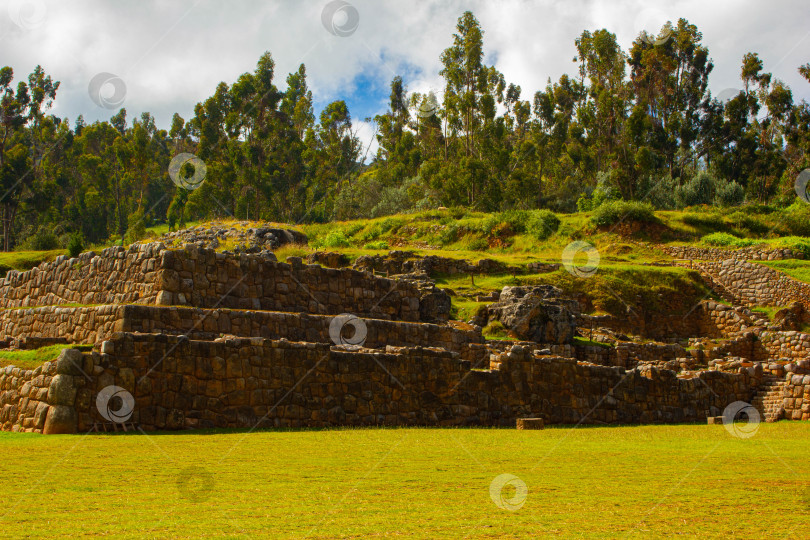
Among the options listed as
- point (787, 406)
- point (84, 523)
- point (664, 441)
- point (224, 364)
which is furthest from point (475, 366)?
point (84, 523)

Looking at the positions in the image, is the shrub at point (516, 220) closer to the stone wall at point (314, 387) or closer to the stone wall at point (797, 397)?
the stone wall at point (797, 397)

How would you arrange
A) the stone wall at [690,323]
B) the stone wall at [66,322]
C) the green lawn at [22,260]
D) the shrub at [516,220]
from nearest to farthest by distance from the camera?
1. the stone wall at [66,322]
2. the stone wall at [690,323]
3. the green lawn at [22,260]
4. the shrub at [516,220]

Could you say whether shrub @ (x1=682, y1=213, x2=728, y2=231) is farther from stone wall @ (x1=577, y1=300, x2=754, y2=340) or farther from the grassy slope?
the grassy slope

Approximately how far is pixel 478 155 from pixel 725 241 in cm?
2766

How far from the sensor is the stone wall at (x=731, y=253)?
3794 cm

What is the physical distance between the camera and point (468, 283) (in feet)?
102

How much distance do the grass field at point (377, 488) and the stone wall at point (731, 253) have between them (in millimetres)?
29671

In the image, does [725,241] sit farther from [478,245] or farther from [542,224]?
[478,245]

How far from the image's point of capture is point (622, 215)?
143 feet

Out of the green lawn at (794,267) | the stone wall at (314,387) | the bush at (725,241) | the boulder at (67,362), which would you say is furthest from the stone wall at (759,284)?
the boulder at (67,362)

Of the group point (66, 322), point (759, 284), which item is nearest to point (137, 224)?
point (66, 322)

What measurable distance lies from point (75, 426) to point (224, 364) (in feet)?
8.00

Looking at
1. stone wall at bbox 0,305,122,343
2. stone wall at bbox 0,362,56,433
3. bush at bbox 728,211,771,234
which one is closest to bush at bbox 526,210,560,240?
bush at bbox 728,211,771,234

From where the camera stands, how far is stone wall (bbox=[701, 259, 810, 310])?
33.2 meters
